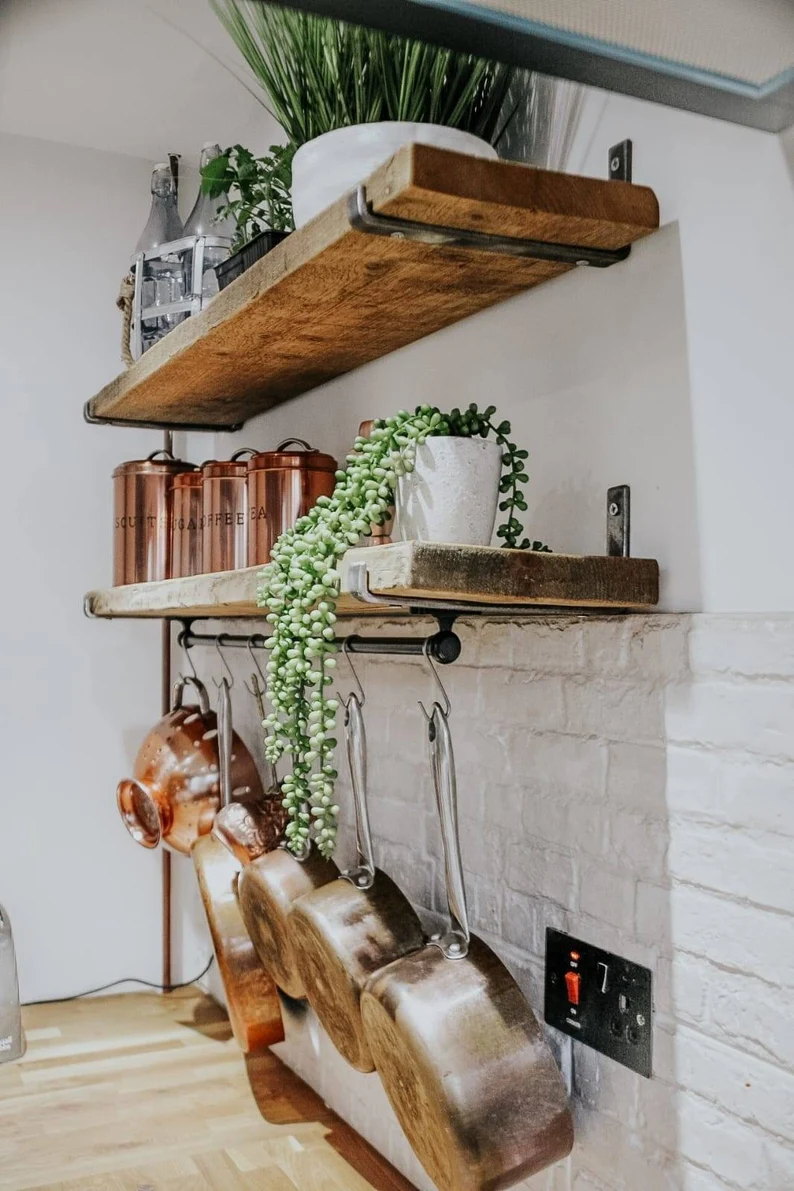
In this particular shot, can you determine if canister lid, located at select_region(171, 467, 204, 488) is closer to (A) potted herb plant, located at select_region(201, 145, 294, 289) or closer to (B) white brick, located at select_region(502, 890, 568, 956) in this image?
(A) potted herb plant, located at select_region(201, 145, 294, 289)

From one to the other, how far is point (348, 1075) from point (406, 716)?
50 centimetres

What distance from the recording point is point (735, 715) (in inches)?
30.5

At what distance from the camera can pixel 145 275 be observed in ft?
4.73

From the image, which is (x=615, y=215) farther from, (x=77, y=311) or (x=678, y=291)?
(x=77, y=311)

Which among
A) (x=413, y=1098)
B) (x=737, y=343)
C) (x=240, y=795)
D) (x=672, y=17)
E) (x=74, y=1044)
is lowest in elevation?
(x=74, y=1044)

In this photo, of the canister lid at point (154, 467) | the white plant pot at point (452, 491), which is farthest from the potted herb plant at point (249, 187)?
the white plant pot at point (452, 491)

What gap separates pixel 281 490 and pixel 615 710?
48cm

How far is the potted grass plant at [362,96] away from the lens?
915 millimetres

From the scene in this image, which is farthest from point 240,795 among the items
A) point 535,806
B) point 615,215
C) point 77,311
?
point 615,215

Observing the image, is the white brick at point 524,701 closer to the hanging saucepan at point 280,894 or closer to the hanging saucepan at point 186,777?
the hanging saucepan at point 280,894

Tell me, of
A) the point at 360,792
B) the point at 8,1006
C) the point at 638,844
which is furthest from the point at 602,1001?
the point at 8,1006

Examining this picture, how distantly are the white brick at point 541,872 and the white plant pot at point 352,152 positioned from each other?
61cm

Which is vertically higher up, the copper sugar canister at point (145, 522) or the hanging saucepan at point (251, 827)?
the copper sugar canister at point (145, 522)

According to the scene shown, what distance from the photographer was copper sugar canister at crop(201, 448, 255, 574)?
4.33ft
